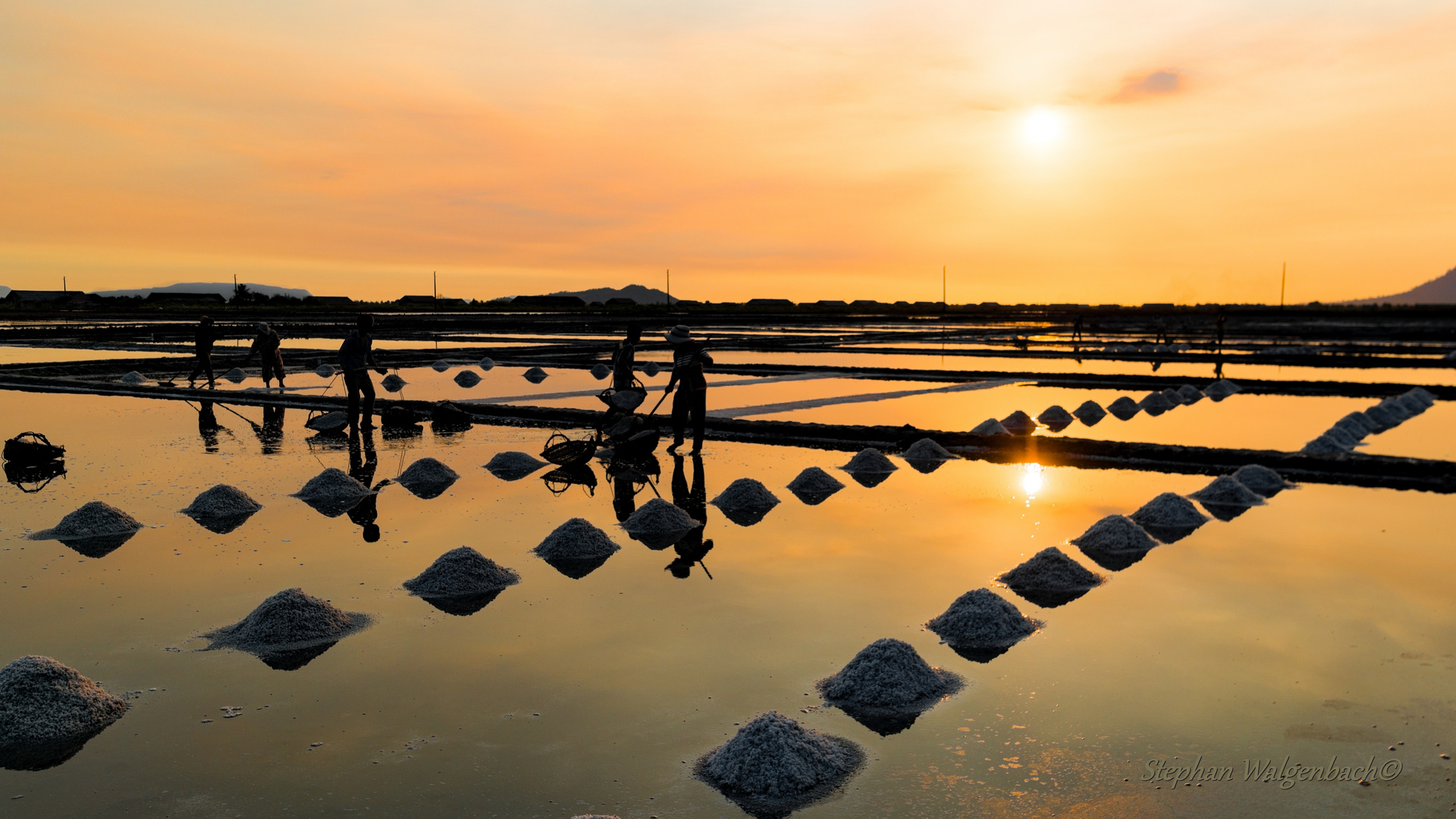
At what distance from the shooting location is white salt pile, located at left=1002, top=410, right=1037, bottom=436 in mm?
16562

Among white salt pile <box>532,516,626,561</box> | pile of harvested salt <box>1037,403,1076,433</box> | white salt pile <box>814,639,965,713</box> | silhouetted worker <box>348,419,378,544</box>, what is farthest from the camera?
pile of harvested salt <box>1037,403,1076,433</box>

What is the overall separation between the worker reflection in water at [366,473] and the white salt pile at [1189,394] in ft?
53.7

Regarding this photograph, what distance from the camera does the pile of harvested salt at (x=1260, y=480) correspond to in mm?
11656

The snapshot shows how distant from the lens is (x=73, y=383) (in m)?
24.9

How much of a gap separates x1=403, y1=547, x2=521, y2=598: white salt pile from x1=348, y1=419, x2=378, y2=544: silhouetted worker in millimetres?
1679

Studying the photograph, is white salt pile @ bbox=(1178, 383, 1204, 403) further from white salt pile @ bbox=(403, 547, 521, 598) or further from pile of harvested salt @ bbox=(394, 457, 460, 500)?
white salt pile @ bbox=(403, 547, 521, 598)

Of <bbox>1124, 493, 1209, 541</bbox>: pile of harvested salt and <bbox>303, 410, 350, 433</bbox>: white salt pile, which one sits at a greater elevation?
<bbox>303, 410, 350, 433</bbox>: white salt pile

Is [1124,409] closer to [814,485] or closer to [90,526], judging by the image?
[814,485]

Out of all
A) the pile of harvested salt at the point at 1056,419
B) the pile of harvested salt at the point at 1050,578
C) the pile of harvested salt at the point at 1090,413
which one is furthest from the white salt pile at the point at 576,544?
the pile of harvested salt at the point at 1090,413

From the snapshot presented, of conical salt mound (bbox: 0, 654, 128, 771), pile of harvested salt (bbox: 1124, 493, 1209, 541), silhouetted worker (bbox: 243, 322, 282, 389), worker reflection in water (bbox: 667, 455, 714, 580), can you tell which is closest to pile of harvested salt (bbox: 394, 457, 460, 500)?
worker reflection in water (bbox: 667, 455, 714, 580)

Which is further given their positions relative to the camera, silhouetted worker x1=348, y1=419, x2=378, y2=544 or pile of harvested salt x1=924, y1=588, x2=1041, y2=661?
silhouetted worker x1=348, y1=419, x2=378, y2=544

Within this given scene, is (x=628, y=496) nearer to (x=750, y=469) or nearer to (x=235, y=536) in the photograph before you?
(x=750, y=469)

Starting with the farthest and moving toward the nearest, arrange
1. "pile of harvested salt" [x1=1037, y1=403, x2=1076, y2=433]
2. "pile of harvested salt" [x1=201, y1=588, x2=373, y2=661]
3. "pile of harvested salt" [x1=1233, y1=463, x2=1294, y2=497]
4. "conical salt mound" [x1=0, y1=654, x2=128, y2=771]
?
"pile of harvested salt" [x1=1037, y1=403, x2=1076, y2=433] < "pile of harvested salt" [x1=1233, y1=463, x2=1294, y2=497] < "pile of harvested salt" [x1=201, y1=588, x2=373, y2=661] < "conical salt mound" [x1=0, y1=654, x2=128, y2=771]

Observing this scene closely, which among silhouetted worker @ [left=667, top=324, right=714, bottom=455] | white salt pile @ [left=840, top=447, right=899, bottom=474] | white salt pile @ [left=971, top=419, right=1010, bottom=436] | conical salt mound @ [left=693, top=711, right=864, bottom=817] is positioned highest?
silhouetted worker @ [left=667, top=324, right=714, bottom=455]
